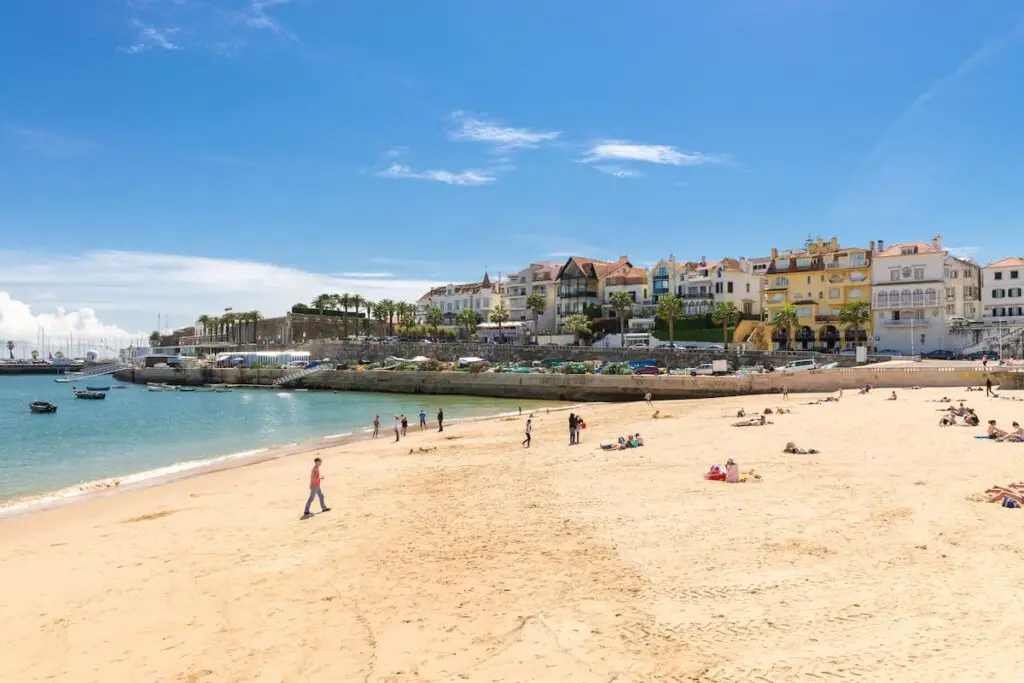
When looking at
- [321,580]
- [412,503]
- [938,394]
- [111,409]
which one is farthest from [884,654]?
[111,409]

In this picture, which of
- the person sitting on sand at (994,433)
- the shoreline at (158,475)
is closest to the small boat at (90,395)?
the shoreline at (158,475)

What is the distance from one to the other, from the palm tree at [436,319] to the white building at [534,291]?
1258 cm

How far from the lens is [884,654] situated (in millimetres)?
7559

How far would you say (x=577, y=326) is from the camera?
90.9 m

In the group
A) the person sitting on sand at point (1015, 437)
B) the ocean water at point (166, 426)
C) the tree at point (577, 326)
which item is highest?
the tree at point (577, 326)

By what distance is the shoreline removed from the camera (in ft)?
68.7

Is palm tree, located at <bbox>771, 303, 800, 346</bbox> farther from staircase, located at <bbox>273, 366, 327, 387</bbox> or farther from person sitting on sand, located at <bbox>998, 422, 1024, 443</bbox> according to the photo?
staircase, located at <bbox>273, 366, 327, 387</bbox>

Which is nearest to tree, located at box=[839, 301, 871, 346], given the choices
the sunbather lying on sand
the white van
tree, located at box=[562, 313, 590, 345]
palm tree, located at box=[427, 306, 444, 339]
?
the white van

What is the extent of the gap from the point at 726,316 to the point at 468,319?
4529 cm

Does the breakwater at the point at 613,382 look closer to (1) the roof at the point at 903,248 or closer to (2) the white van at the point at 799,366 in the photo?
(2) the white van at the point at 799,366

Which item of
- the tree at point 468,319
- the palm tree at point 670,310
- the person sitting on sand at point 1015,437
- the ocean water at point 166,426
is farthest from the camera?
the tree at point 468,319

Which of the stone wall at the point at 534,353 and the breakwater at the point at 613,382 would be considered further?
the stone wall at the point at 534,353

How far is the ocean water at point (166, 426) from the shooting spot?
2866cm

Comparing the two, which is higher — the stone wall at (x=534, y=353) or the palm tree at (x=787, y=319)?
the palm tree at (x=787, y=319)
